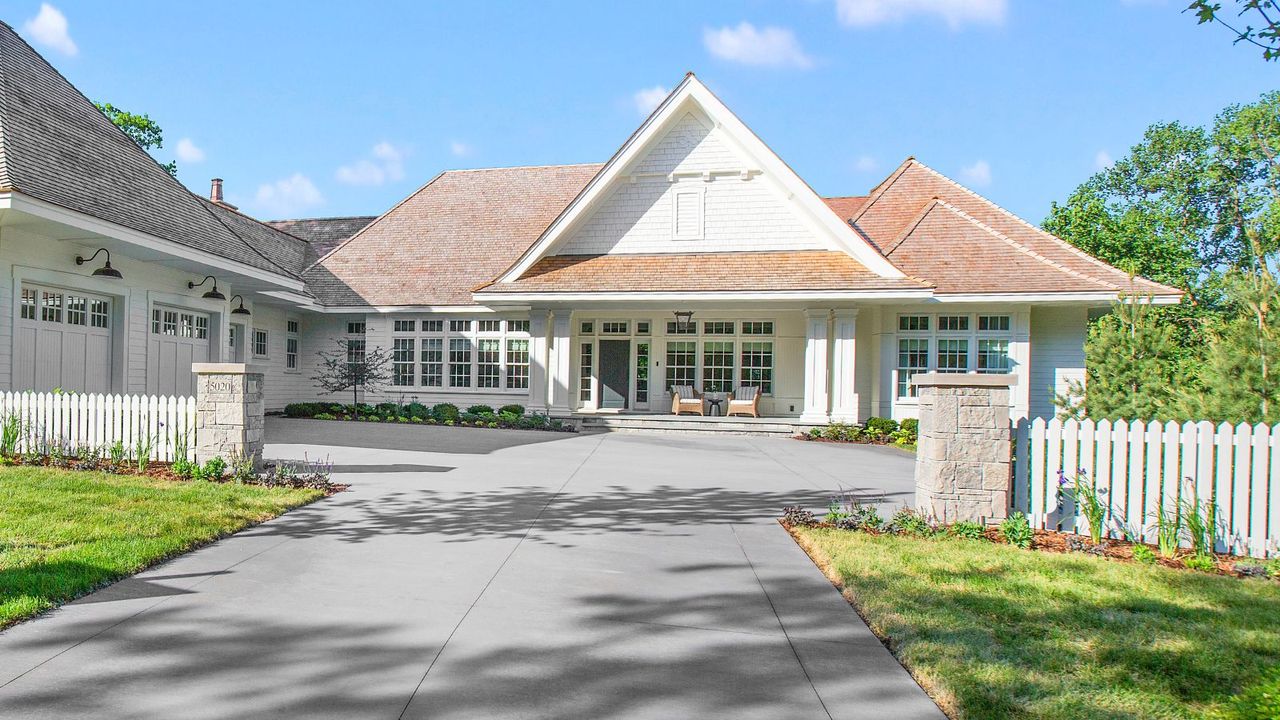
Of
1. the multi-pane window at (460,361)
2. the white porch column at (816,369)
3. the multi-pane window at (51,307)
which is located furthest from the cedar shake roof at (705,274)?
the multi-pane window at (51,307)

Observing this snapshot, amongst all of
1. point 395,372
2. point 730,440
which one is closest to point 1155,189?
point 730,440

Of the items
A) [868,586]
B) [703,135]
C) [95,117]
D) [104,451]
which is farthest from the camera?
[703,135]

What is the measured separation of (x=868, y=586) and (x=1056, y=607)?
111 centimetres

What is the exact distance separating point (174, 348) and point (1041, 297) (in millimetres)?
17736

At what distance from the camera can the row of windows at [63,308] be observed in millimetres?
11086

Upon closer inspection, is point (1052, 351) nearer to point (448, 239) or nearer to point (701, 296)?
point (701, 296)

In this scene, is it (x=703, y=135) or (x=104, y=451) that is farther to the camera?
(x=703, y=135)

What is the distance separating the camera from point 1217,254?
118ft

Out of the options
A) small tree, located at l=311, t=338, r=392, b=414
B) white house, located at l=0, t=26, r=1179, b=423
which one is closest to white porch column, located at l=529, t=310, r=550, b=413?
white house, located at l=0, t=26, r=1179, b=423

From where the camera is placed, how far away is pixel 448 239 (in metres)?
21.3

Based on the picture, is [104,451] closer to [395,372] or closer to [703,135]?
[395,372]

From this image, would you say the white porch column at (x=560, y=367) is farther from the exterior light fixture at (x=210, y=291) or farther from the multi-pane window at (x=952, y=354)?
the multi-pane window at (x=952, y=354)

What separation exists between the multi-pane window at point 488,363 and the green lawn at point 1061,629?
14429 millimetres

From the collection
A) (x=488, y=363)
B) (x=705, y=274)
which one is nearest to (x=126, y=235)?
(x=488, y=363)
